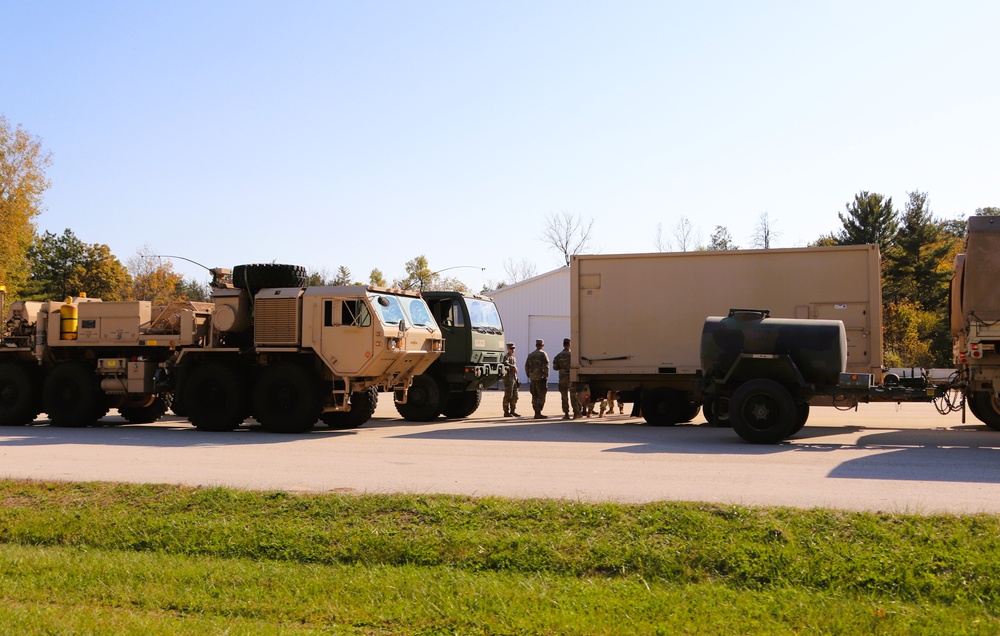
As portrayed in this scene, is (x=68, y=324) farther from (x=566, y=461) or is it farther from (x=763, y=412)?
(x=763, y=412)

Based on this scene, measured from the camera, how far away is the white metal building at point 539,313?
4600cm

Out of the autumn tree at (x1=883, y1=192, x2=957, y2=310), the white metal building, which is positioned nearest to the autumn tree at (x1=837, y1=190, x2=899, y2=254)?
the autumn tree at (x1=883, y1=192, x2=957, y2=310)

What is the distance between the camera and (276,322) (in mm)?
17781

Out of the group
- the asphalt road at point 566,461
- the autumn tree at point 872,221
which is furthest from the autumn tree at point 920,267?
the asphalt road at point 566,461

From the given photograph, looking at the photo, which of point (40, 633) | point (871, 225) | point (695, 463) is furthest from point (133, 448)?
point (871, 225)

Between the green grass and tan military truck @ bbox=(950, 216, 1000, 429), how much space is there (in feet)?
26.3

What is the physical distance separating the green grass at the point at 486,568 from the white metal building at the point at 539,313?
3693 centimetres

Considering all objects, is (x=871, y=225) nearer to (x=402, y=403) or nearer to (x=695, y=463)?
(x=402, y=403)

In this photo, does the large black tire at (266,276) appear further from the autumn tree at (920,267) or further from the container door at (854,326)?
the autumn tree at (920,267)

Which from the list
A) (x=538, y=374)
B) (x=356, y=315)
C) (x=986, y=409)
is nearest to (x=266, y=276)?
(x=356, y=315)

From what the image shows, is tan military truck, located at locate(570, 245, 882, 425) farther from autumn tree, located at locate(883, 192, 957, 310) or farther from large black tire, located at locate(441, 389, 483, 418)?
autumn tree, located at locate(883, 192, 957, 310)

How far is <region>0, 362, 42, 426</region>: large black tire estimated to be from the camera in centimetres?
1973

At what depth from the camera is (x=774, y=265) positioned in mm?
18406

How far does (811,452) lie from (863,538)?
6.57 metres
